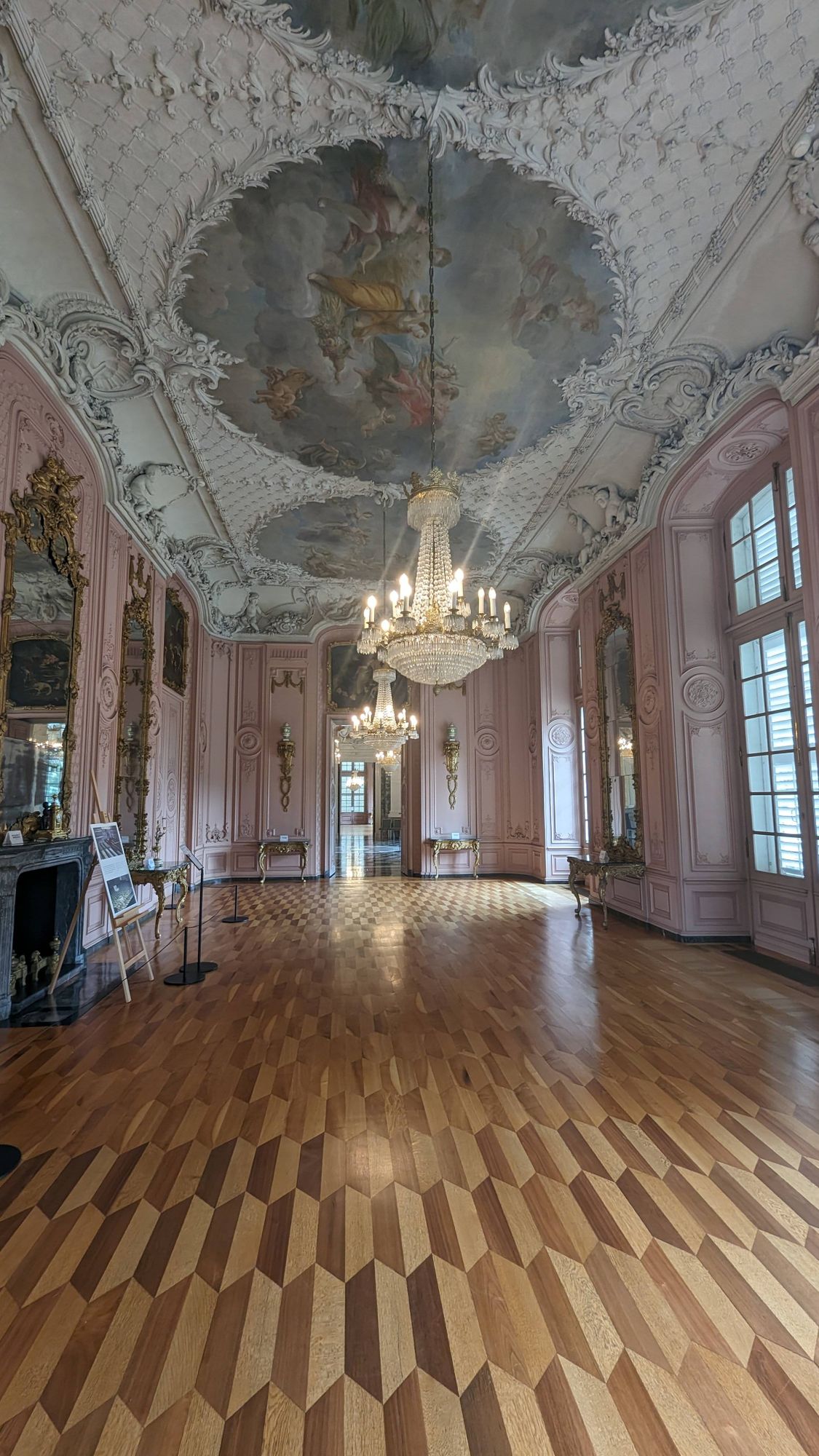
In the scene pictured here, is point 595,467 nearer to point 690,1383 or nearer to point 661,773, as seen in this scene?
point 661,773

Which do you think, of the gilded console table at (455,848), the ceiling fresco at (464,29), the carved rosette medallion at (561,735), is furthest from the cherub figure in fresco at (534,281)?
the gilded console table at (455,848)

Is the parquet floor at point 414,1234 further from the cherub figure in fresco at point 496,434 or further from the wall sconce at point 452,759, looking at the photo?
the wall sconce at point 452,759

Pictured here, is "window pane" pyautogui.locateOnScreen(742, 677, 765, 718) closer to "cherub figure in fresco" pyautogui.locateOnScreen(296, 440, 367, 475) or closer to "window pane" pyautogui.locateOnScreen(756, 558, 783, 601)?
"window pane" pyautogui.locateOnScreen(756, 558, 783, 601)

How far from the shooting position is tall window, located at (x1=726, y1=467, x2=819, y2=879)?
514 centimetres

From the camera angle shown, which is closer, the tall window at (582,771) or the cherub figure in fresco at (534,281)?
the cherub figure in fresco at (534,281)

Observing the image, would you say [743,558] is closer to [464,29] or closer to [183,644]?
[464,29]

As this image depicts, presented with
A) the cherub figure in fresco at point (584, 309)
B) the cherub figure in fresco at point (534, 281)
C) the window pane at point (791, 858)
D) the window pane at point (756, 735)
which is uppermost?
the cherub figure in fresco at point (534, 281)

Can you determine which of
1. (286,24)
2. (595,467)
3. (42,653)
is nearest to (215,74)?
(286,24)

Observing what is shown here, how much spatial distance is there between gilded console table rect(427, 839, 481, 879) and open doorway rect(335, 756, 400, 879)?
1.08 metres

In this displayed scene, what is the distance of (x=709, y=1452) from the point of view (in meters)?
1.28

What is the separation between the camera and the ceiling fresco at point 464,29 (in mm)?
2871

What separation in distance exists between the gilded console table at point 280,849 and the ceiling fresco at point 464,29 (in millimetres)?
9628

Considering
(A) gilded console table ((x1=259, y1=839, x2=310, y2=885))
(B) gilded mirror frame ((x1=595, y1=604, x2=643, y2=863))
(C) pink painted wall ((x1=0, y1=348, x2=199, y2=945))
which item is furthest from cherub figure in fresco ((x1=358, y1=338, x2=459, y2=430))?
(A) gilded console table ((x1=259, y1=839, x2=310, y2=885))

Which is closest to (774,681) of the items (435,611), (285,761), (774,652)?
(774,652)
